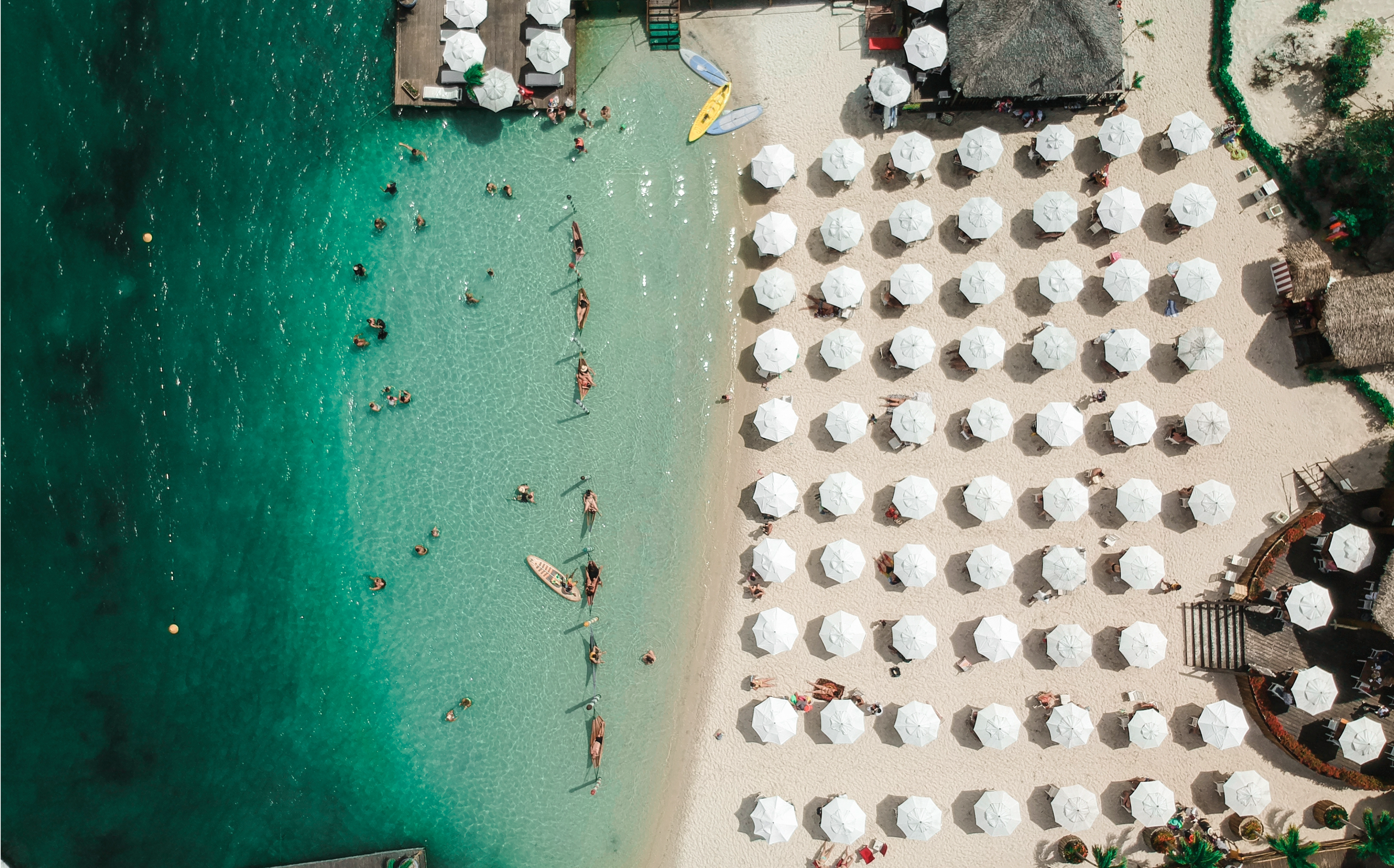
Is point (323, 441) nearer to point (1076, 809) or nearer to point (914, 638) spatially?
point (914, 638)

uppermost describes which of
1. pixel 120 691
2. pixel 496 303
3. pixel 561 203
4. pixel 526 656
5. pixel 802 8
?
pixel 802 8

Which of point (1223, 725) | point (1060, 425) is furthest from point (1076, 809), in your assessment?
point (1060, 425)

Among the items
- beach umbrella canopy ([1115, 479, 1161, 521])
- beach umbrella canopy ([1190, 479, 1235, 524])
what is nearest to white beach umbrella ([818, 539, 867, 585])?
beach umbrella canopy ([1115, 479, 1161, 521])

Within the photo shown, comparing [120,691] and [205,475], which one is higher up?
[205,475]

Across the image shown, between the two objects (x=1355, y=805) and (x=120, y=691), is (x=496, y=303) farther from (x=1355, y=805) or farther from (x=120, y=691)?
(x=1355, y=805)

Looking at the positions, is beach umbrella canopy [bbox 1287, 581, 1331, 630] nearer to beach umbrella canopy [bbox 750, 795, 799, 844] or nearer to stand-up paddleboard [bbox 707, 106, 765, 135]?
beach umbrella canopy [bbox 750, 795, 799, 844]

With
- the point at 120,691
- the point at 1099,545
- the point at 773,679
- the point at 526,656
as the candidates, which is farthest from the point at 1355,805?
the point at 120,691

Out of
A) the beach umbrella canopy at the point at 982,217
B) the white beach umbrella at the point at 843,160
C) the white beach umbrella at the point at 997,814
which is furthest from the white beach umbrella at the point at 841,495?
the white beach umbrella at the point at 997,814
